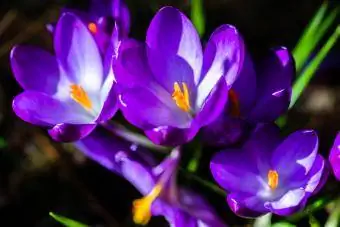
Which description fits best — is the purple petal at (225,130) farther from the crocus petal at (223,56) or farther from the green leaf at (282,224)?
the green leaf at (282,224)

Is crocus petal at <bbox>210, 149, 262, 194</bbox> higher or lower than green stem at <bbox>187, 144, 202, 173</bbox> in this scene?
higher

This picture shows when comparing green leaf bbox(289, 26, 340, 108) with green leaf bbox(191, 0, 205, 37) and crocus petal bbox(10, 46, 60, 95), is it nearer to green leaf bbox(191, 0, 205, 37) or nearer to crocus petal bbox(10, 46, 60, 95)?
green leaf bbox(191, 0, 205, 37)

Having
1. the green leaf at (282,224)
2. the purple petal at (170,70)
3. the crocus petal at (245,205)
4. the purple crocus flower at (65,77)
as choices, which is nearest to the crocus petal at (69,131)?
the purple crocus flower at (65,77)

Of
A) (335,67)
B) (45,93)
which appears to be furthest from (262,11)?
(45,93)

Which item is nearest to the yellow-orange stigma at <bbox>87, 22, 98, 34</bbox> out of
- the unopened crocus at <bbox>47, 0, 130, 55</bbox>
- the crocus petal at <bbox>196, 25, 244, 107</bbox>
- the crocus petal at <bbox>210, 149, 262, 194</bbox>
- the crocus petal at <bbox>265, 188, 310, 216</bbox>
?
the unopened crocus at <bbox>47, 0, 130, 55</bbox>

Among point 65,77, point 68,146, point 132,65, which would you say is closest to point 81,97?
point 65,77

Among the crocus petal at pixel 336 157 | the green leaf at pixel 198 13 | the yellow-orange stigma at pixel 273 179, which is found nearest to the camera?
the crocus petal at pixel 336 157
